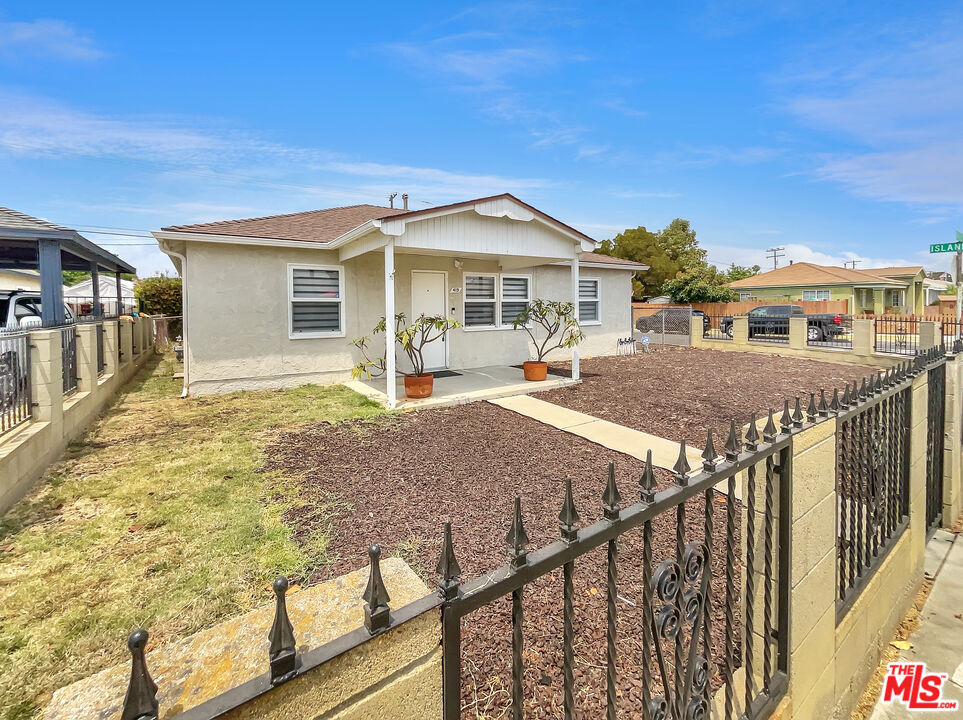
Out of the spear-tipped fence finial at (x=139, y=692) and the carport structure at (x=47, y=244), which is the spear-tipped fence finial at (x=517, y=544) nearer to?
the spear-tipped fence finial at (x=139, y=692)

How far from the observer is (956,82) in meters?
9.48

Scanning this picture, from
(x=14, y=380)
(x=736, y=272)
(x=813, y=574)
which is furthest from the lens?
(x=736, y=272)

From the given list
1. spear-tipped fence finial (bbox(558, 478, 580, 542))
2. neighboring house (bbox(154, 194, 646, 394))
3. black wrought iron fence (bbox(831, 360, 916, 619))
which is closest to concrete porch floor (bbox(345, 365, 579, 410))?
neighboring house (bbox(154, 194, 646, 394))

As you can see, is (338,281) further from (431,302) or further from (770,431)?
(770,431)

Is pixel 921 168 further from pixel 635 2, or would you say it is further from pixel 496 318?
pixel 496 318

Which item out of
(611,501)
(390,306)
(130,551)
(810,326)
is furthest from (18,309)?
(810,326)

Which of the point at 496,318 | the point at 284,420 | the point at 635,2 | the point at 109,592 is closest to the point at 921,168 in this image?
the point at 635,2

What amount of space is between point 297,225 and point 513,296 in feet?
19.1

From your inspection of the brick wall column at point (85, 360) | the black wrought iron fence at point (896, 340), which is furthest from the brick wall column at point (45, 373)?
the black wrought iron fence at point (896, 340)

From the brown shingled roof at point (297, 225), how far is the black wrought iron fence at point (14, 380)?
4.24 meters

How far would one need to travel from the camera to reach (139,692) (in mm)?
619

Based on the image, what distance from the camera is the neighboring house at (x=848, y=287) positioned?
30594mm

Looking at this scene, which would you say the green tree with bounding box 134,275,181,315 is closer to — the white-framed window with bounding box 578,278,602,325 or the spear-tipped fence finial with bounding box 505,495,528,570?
the white-framed window with bounding box 578,278,602,325

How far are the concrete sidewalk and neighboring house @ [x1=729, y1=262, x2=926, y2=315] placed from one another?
33408mm
